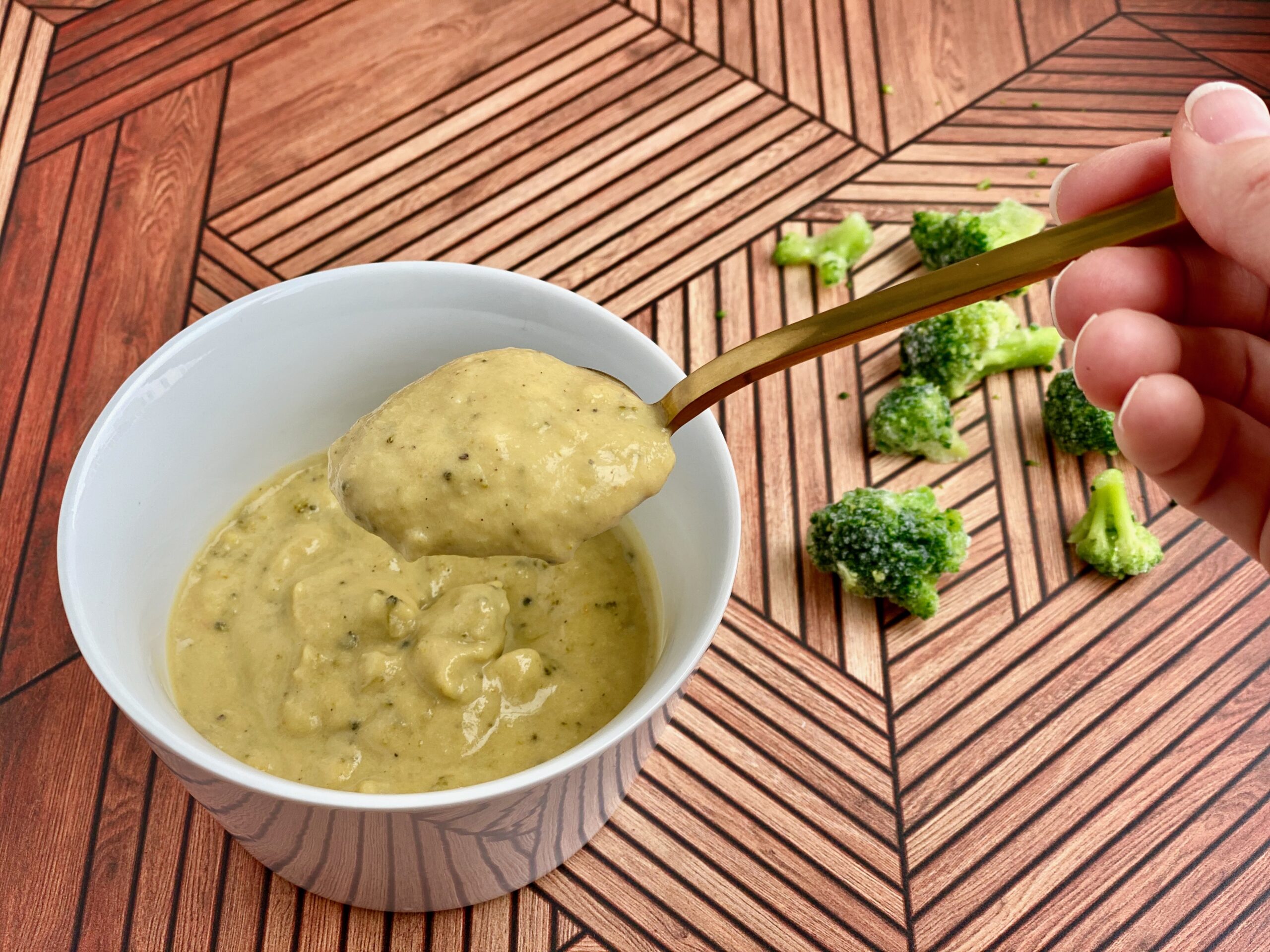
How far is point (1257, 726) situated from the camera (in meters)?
1.84

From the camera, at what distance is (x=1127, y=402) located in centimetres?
120

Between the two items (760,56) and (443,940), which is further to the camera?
(760,56)

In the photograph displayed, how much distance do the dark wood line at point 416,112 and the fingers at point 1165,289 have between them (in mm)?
1492

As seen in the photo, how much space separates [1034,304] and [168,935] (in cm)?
196

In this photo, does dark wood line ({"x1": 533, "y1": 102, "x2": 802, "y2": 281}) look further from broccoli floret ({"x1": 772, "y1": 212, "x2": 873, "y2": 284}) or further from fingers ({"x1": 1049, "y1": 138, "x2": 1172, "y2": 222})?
fingers ({"x1": 1049, "y1": 138, "x2": 1172, "y2": 222})

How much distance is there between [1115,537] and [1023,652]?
267mm

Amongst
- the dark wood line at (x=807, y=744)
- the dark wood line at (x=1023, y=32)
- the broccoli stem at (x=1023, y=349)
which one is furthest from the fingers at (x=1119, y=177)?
the dark wood line at (x=1023, y=32)

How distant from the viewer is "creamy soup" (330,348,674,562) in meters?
→ 1.32

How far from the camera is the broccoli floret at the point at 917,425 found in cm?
201

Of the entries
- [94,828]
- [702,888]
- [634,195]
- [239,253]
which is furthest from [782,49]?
[94,828]

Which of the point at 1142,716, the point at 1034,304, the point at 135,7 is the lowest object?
the point at 1142,716

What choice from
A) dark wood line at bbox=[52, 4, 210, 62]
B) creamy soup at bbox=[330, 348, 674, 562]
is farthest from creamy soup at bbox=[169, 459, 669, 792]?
dark wood line at bbox=[52, 4, 210, 62]

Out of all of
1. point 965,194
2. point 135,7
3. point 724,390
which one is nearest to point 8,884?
point 724,390

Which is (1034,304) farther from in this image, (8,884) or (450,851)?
(8,884)
